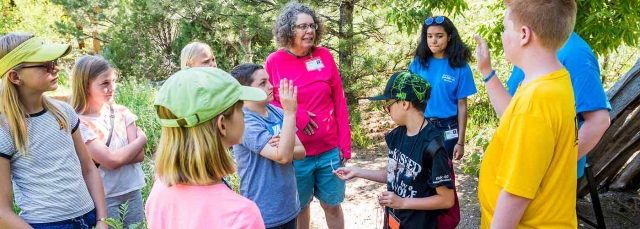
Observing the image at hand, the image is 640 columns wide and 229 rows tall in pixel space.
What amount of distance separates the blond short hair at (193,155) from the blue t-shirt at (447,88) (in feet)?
7.29

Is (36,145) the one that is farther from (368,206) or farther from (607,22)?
(607,22)

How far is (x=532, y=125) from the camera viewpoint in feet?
5.05

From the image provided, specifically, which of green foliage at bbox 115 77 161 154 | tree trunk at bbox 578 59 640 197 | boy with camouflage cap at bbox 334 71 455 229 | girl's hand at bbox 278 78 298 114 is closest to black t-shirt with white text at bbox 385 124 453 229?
boy with camouflage cap at bbox 334 71 455 229

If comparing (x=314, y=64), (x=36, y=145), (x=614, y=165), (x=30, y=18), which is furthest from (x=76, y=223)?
(x=30, y=18)

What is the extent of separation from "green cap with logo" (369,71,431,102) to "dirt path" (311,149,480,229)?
1.67m

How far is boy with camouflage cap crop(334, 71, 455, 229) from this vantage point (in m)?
2.11

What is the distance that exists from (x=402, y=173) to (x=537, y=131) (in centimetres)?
82

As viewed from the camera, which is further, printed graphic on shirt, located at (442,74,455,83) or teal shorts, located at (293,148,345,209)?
printed graphic on shirt, located at (442,74,455,83)

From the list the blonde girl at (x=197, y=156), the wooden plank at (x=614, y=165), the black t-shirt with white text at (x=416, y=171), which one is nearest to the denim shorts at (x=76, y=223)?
the blonde girl at (x=197, y=156)

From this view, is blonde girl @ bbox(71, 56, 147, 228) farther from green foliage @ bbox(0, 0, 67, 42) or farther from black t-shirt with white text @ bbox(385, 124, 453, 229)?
green foliage @ bbox(0, 0, 67, 42)

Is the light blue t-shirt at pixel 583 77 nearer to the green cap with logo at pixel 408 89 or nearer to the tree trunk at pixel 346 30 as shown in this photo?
the green cap with logo at pixel 408 89

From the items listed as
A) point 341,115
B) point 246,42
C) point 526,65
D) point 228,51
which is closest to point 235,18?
point 246,42

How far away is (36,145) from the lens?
2051mm

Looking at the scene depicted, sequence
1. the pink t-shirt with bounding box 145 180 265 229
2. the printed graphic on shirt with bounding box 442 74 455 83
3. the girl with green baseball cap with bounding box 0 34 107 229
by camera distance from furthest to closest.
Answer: the printed graphic on shirt with bounding box 442 74 455 83, the girl with green baseball cap with bounding box 0 34 107 229, the pink t-shirt with bounding box 145 180 265 229
